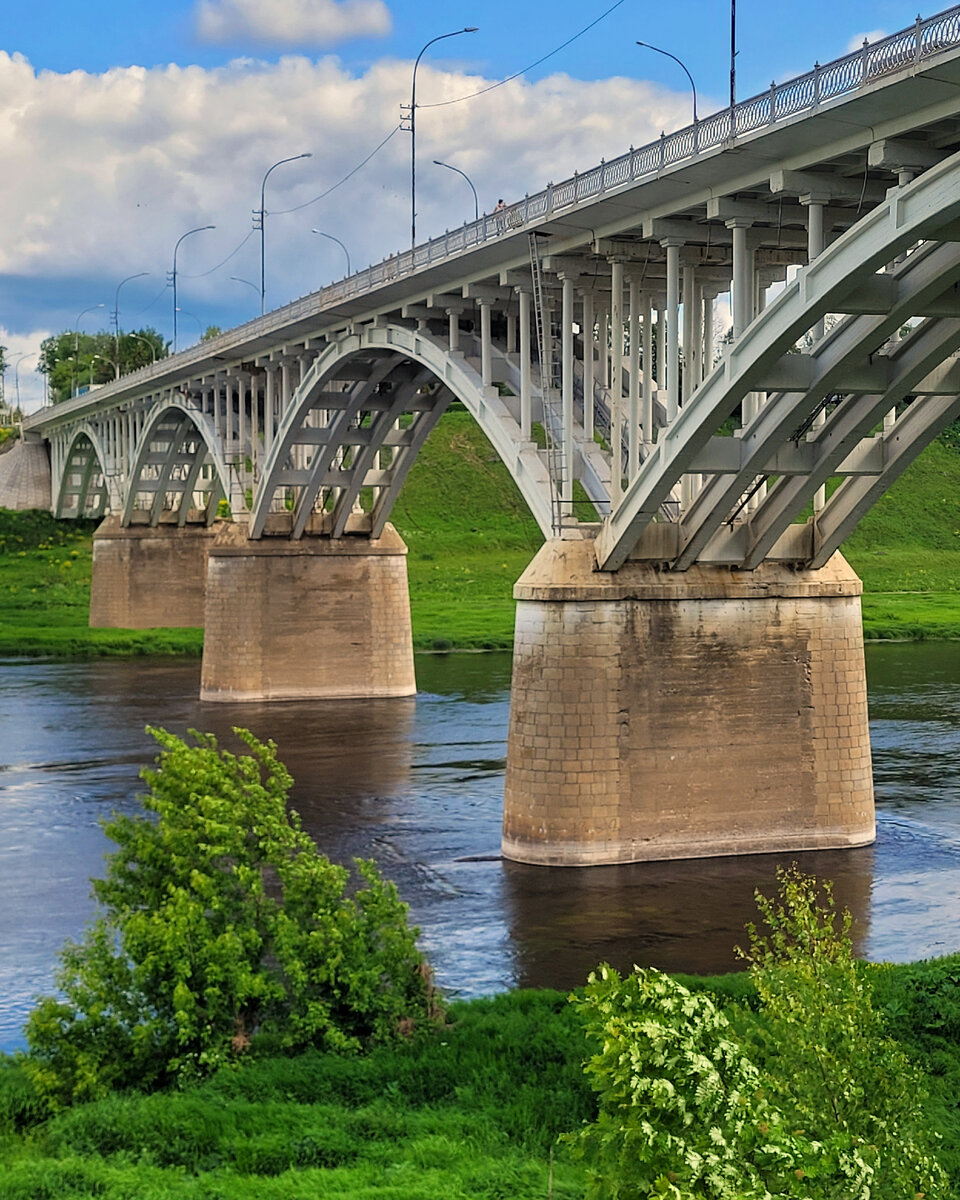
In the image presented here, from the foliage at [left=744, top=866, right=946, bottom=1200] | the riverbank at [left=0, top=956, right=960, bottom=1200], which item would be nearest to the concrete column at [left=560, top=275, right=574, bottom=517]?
the riverbank at [left=0, top=956, right=960, bottom=1200]

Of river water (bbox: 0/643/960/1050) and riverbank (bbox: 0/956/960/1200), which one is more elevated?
river water (bbox: 0/643/960/1050)

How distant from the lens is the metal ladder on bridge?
3012 cm

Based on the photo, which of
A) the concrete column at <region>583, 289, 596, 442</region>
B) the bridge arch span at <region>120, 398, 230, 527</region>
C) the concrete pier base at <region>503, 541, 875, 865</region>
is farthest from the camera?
the bridge arch span at <region>120, 398, 230, 527</region>

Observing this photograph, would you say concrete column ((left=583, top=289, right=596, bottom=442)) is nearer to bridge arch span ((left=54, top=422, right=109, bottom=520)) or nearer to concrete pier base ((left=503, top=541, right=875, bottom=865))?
concrete pier base ((left=503, top=541, right=875, bottom=865))

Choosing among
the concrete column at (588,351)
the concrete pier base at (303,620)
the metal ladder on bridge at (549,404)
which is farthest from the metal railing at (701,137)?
the concrete pier base at (303,620)

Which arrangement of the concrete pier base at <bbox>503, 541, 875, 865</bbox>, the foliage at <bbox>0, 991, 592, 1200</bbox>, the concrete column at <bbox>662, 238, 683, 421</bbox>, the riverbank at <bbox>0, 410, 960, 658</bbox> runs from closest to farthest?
the foliage at <bbox>0, 991, 592, 1200</bbox> → the concrete column at <bbox>662, 238, 683, 421</bbox> → the concrete pier base at <bbox>503, 541, 875, 865</bbox> → the riverbank at <bbox>0, 410, 960, 658</bbox>

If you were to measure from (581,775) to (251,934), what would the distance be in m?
11.9

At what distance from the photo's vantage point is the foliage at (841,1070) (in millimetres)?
9609

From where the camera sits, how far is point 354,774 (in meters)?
40.1

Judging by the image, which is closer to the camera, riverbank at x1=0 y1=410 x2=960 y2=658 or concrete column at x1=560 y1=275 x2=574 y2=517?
concrete column at x1=560 y1=275 x2=574 y2=517

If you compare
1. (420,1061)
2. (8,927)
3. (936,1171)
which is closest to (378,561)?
(8,927)

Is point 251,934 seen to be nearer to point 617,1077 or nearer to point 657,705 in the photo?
point 617,1077

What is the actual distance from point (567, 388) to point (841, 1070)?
20.1m

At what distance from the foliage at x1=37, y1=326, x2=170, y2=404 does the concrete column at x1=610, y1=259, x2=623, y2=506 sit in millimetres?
120641
